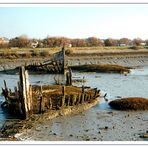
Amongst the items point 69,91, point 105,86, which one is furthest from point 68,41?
point 69,91

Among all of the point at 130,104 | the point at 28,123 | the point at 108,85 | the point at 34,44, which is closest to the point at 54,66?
the point at 108,85

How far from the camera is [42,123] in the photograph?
21.7 m

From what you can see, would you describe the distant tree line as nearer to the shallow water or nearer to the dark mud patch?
the dark mud patch

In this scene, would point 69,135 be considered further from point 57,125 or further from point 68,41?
point 68,41

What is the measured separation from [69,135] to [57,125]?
1944 millimetres

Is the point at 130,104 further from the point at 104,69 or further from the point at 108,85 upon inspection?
the point at 104,69

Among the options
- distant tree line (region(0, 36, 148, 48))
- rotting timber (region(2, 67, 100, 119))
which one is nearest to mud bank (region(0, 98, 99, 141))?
rotting timber (region(2, 67, 100, 119))

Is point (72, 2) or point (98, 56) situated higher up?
point (72, 2)

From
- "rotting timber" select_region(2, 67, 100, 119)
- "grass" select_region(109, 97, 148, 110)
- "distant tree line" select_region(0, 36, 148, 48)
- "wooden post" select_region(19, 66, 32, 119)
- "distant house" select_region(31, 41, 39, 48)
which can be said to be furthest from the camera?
"distant house" select_region(31, 41, 39, 48)

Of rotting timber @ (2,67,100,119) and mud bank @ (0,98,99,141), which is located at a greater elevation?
rotting timber @ (2,67,100,119)

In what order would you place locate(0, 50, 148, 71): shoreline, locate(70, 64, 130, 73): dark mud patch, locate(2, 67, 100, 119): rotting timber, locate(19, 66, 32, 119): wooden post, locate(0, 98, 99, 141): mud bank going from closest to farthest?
locate(0, 98, 99, 141): mud bank
locate(19, 66, 32, 119): wooden post
locate(2, 67, 100, 119): rotting timber
locate(70, 64, 130, 73): dark mud patch
locate(0, 50, 148, 71): shoreline

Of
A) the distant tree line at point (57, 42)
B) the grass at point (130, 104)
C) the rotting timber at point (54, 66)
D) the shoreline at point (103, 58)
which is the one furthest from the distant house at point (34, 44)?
the grass at point (130, 104)

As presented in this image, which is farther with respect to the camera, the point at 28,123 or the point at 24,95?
the point at 24,95

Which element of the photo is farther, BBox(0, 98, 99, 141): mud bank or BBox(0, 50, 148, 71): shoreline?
BBox(0, 50, 148, 71): shoreline
